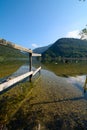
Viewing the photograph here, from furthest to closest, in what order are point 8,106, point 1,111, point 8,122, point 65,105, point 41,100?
point 41,100
point 65,105
point 8,106
point 1,111
point 8,122

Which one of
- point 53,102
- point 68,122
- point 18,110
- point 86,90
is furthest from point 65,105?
point 86,90

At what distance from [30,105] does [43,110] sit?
91 cm

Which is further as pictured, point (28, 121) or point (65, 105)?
point (65, 105)

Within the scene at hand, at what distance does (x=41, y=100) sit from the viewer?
7.75 meters

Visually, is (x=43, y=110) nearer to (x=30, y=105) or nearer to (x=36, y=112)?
(x=36, y=112)

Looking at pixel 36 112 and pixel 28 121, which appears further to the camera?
pixel 36 112

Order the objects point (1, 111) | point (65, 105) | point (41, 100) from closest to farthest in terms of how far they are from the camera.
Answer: point (1, 111) < point (65, 105) < point (41, 100)

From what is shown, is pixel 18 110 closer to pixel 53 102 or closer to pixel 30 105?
pixel 30 105

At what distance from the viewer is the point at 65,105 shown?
7039mm

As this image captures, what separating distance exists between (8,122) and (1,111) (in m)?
1.21

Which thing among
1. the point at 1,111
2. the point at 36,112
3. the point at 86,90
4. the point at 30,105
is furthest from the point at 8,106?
the point at 86,90

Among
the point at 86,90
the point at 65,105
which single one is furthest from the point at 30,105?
the point at 86,90

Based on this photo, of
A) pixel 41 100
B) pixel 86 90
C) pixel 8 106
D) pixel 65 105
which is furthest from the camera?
pixel 86 90

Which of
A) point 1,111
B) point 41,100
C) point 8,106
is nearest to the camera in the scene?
point 1,111
